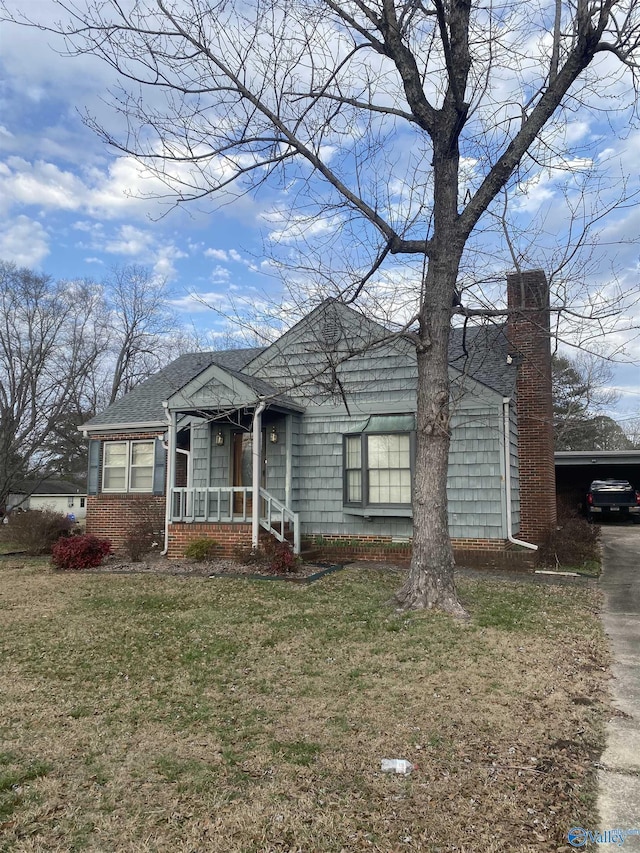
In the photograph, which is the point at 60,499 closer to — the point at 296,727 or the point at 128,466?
the point at 128,466

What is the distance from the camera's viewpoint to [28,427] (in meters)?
24.0

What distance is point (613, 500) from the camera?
23.1m

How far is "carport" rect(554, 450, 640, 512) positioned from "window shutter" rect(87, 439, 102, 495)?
17.3 metres

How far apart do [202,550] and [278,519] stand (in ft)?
5.89

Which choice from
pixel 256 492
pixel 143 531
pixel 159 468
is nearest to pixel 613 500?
pixel 256 492

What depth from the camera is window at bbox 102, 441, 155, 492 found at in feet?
48.8

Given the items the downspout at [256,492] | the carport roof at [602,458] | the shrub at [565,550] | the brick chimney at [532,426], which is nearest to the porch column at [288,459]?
the downspout at [256,492]

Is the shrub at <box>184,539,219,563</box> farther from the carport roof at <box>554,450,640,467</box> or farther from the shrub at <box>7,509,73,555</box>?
the carport roof at <box>554,450,640,467</box>

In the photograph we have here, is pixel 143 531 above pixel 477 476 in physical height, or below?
below

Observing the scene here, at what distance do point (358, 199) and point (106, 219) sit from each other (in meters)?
8.24

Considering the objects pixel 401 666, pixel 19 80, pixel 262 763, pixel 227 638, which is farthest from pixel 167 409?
pixel 262 763

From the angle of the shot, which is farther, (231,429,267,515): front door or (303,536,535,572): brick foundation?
(231,429,267,515): front door

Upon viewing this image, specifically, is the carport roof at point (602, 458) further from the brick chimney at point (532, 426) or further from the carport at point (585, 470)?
the brick chimney at point (532, 426)

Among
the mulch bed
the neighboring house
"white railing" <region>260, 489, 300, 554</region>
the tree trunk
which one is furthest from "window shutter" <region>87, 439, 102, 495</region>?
the neighboring house
